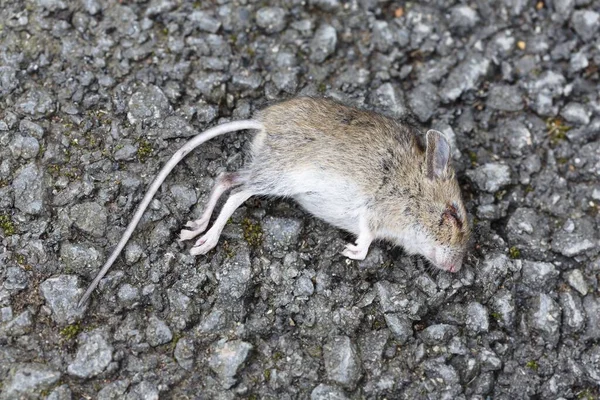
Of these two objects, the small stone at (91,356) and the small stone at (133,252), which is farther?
the small stone at (133,252)

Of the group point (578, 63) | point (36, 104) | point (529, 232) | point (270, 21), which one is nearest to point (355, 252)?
point (529, 232)

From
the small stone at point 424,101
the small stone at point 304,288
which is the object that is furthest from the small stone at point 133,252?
the small stone at point 424,101

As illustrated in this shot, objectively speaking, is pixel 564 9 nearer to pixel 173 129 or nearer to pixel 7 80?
pixel 173 129

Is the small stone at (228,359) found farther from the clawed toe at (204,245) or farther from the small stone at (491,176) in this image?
the small stone at (491,176)

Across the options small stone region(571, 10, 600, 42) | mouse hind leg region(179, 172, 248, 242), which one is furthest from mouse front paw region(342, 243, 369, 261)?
small stone region(571, 10, 600, 42)

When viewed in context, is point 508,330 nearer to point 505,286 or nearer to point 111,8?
point 505,286

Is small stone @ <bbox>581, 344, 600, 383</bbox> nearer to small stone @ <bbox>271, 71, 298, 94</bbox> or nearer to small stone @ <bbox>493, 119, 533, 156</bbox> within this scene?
small stone @ <bbox>493, 119, 533, 156</bbox>

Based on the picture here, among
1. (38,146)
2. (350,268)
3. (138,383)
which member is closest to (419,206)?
(350,268)
